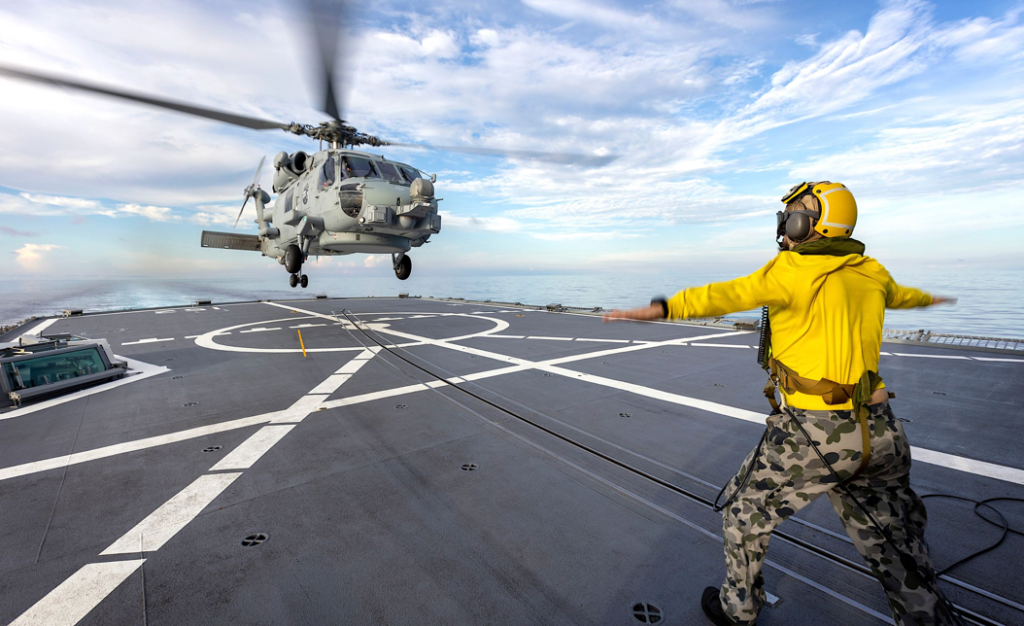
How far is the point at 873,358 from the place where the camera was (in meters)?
2.09

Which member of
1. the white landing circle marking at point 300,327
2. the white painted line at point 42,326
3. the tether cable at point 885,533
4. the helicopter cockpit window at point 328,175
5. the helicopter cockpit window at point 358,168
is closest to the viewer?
the tether cable at point 885,533

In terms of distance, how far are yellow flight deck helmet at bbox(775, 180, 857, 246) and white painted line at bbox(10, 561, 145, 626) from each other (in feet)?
15.1

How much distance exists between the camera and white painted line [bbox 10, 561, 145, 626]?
2.42 meters

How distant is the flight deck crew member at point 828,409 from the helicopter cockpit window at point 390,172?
40.1 feet

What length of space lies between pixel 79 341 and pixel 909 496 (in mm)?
11425

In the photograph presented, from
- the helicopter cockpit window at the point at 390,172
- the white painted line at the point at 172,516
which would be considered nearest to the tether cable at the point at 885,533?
the white painted line at the point at 172,516

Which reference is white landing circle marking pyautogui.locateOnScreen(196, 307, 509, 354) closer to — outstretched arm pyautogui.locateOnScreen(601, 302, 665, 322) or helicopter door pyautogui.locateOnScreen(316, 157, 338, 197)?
helicopter door pyautogui.locateOnScreen(316, 157, 338, 197)

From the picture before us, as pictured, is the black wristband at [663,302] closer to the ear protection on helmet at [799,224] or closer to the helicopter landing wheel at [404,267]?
the ear protection on helmet at [799,224]

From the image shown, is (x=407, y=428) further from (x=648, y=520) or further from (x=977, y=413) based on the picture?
(x=977, y=413)

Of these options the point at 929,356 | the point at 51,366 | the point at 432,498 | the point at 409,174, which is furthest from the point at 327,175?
the point at 929,356

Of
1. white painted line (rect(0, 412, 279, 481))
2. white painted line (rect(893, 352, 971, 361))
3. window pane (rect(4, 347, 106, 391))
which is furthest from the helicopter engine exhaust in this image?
white painted line (rect(893, 352, 971, 361))

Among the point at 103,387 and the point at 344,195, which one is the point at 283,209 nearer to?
the point at 344,195

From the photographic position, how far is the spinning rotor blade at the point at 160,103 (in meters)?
6.54

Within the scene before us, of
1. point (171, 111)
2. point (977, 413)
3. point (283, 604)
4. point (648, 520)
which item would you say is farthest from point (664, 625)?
point (171, 111)
